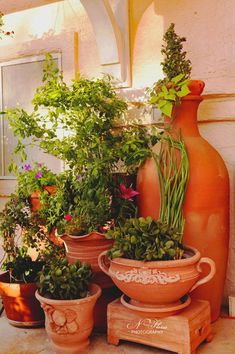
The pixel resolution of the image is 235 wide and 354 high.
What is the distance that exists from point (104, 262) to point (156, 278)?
44cm

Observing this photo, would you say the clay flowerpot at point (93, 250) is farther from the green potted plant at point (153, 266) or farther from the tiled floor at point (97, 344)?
the tiled floor at point (97, 344)

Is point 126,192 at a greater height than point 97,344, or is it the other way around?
point 126,192

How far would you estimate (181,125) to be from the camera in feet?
9.58

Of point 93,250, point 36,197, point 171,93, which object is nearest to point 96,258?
point 93,250

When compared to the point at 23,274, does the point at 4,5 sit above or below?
above

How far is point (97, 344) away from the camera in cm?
257

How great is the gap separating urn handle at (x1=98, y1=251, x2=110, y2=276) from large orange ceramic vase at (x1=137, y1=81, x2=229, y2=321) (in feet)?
1.53

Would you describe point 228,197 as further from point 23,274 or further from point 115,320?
point 23,274

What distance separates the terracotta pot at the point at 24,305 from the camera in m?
2.84

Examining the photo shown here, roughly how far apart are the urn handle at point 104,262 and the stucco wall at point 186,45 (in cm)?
104

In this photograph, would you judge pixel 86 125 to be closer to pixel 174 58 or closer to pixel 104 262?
pixel 174 58

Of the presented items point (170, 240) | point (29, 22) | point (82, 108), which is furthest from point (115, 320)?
point (29, 22)

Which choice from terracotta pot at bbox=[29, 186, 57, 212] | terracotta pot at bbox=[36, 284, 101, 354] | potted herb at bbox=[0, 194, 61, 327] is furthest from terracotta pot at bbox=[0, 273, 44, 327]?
terracotta pot at bbox=[29, 186, 57, 212]

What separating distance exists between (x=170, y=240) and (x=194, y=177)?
0.55 metres
